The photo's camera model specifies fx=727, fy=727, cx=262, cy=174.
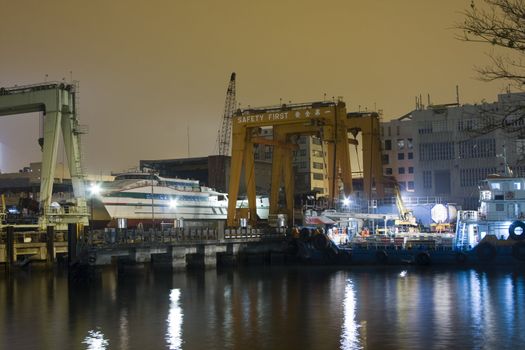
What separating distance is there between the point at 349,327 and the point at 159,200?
55.3m

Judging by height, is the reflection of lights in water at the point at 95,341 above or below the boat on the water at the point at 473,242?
below

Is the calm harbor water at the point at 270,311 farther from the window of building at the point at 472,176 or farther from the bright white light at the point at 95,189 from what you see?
the window of building at the point at 472,176

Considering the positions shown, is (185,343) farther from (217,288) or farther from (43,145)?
(43,145)

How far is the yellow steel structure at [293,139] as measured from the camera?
58.5m

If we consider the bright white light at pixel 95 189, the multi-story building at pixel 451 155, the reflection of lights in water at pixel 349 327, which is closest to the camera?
the reflection of lights in water at pixel 349 327

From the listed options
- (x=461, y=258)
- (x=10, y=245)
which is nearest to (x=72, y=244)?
(x=10, y=245)

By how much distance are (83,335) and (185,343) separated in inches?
169

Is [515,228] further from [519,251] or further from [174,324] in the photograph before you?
[174,324]

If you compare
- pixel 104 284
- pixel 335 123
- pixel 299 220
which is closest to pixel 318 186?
pixel 299 220

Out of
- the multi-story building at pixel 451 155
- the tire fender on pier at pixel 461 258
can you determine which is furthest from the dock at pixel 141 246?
the multi-story building at pixel 451 155

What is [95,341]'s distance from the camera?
78.3ft

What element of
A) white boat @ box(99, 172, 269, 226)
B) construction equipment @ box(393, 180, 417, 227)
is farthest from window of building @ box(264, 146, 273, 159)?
construction equipment @ box(393, 180, 417, 227)

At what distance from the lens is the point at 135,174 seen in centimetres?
7875

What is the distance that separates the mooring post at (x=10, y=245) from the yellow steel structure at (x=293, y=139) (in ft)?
65.5
